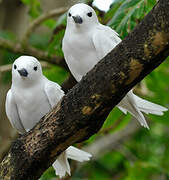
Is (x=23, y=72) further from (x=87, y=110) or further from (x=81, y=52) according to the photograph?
(x=87, y=110)

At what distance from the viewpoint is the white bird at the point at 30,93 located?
222cm

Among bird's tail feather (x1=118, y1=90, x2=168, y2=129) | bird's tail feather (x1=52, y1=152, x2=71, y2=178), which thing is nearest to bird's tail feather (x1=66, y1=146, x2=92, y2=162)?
bird's tail feather (x1=52, y1=152, x2=71, y2=178)

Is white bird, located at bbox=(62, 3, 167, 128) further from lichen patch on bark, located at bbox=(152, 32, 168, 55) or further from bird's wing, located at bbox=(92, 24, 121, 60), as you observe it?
lichen patch on bark, located at bbox=(152, 32, 168, 55)

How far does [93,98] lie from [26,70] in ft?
1.68

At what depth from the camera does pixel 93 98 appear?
182 centimetres

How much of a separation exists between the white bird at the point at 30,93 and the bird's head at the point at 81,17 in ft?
0.89

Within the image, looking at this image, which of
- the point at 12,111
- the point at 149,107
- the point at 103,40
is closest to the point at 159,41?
the point at 103,40

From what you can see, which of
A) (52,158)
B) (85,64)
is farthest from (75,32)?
(52,158)

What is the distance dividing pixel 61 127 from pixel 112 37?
0.58m

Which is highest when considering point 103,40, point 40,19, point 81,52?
point 103,40

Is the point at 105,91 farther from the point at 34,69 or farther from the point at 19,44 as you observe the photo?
the point at 19,44

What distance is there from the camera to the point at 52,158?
2.07 metres

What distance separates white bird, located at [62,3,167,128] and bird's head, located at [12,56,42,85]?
0.61 feet

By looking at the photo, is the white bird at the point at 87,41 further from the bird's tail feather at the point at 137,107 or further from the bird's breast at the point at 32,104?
the bird's breast at the point at 32,104
